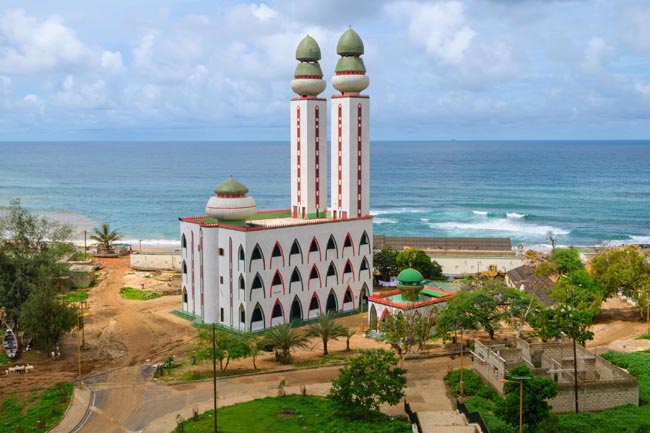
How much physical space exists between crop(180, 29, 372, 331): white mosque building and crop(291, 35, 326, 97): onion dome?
0.08 m

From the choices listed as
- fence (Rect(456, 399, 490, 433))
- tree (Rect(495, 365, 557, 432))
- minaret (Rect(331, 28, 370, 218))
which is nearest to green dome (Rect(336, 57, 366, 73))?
minaret (Rect(331, 28, 370, 218))

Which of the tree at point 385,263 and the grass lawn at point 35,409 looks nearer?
the grass lawn at point 35,409

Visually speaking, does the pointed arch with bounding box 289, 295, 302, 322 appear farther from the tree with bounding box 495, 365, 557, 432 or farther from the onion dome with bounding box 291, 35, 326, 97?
the tree with bounding box 495, 365, 557, 432

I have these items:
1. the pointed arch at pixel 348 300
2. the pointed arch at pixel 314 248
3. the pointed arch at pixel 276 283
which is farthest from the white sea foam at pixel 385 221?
the pointed arch at pixel 276 283

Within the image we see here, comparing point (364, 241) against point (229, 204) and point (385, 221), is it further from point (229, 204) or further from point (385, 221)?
point (385, 221)

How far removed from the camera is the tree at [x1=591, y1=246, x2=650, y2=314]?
175ft

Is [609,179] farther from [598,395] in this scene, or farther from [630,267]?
[598,395]

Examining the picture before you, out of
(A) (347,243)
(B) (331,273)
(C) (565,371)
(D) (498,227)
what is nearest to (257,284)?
(B) (331,273)

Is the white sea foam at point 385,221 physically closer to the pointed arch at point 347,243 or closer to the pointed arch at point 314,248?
the pointed arch at point 347,243

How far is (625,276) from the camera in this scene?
53.5 m

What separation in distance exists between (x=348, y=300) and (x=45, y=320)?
76.7ft

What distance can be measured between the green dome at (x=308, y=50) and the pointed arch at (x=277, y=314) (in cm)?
2081

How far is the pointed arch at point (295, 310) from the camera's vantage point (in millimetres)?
52894

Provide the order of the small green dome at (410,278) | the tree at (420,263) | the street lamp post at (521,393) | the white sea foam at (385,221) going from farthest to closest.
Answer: the white sea foam at (385,221) → the tree at (420,263) → the small green dome at (410,278) → the street lamp post at (521,393)
